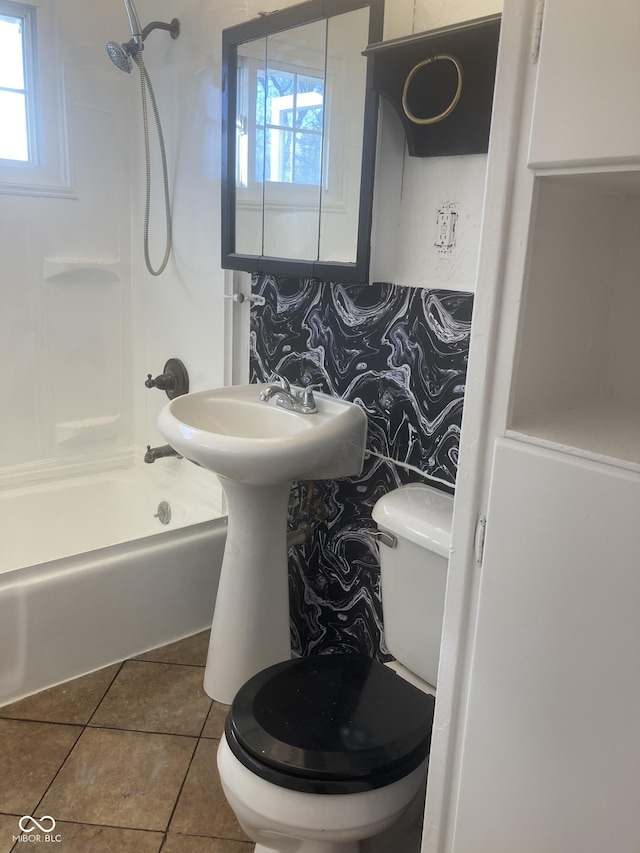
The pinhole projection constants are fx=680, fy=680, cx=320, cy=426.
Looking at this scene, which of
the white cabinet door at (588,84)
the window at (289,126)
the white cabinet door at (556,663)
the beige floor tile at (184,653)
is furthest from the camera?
the beige floor tile at (184,653)

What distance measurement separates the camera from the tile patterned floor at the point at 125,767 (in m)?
1.50

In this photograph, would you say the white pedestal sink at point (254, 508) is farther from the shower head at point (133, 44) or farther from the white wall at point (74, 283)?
the shower head at point (133, 44)

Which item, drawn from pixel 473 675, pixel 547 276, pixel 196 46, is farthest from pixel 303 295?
pixel 473 675

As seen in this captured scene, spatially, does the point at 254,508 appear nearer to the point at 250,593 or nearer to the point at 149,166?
the point at 250,593

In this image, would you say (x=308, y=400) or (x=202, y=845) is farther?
(x=308, y=400)

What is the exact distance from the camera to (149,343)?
2.61 m

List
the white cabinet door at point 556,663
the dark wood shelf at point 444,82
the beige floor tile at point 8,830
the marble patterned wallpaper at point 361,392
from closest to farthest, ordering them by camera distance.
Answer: the white cabinet door at point 556,663 < the dark wood shelf at point 444,82 < the beige floor tile at point 8,830 < the marble patterned wallpaper at point 361,392

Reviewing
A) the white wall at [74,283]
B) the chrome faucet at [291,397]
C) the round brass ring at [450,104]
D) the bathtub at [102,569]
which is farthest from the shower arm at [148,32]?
the bathtub at [102,569]

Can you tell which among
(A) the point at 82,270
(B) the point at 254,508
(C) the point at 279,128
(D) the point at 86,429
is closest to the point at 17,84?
(A) the point at 82,270

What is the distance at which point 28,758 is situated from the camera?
1695 mm

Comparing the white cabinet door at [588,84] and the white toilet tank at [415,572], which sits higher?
the white cabinet door at [588,84]

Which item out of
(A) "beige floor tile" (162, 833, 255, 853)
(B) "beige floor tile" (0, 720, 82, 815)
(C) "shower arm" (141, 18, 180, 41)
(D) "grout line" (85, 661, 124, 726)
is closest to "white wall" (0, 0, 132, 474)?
(C) "shower arm" (141, 18, 180, 41)

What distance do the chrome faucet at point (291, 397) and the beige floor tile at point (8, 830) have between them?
1136mm

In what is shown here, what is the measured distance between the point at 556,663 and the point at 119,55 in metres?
2.17
